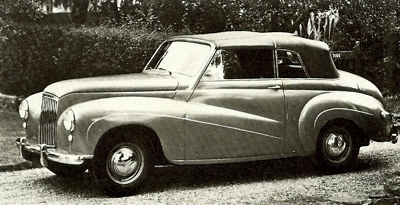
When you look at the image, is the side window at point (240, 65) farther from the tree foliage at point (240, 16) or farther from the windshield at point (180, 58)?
the tree foliage at point (240, 16)

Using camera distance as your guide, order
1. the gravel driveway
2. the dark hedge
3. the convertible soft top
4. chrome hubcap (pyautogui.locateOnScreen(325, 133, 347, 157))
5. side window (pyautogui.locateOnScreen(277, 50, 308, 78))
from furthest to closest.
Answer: the dark hedge < chrome hubcap (pyautogui.locateOnScreen(325, 133, 347, 157)) < side window (pyautogui.locateOnScreen(277, 50, 308, 78)) < the convertible soft top < the gravel driveway

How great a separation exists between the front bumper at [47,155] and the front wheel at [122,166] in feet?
0.48

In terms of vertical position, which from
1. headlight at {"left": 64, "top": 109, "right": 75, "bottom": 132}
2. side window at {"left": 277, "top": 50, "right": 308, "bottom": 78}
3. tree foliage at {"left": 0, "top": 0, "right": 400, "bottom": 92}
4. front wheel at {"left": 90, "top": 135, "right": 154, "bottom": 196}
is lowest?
front wheel at {"left": 90, "top": 135, "right": 154, "bottom": 196}

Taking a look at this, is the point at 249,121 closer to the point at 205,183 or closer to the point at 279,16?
the point at 205,183

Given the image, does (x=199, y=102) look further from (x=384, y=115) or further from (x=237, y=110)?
(x=384, y=115)

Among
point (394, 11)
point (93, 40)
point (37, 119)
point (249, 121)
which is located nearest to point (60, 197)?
point (37, 119)

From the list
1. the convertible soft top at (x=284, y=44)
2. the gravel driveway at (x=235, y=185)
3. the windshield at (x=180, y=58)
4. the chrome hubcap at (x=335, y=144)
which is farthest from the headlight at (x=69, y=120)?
the chrome hubcap at (x=335, y=144)

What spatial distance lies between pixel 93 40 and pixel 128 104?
73.9 inches

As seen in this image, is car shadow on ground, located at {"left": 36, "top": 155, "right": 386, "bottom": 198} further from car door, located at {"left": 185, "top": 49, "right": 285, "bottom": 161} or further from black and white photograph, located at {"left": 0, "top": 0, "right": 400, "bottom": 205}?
car door, located at {"left": 185, "top": 49, "right": 285, "bottom": 161}

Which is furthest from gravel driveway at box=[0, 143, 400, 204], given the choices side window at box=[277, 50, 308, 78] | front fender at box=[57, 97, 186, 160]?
side window at box=[277, 50, 308, 78]

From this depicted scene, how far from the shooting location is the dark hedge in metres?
6.28

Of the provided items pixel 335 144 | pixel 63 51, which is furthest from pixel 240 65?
pixel 63 51

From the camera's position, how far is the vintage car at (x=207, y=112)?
4730 mm

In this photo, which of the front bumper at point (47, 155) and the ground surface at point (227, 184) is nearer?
the front bumper at point (47, 155)
